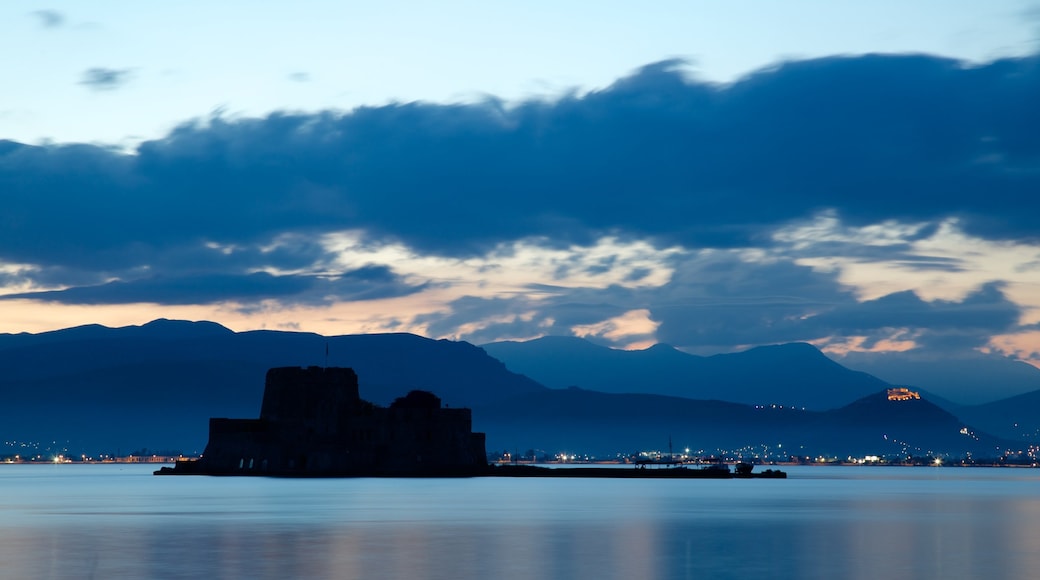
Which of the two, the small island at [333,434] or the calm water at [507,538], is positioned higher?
the small island at [333,434]

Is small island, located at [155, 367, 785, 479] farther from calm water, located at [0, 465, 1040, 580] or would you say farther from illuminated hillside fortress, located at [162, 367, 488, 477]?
calm water, located at [0, 465, 1040, 580]

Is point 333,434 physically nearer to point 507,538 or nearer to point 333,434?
point 333,434

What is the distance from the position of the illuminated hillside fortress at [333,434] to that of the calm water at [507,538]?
33842 millimetres

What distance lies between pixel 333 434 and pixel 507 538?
91.1m

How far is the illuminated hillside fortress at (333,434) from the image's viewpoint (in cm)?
15425

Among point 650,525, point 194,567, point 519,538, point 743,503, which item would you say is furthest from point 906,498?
point 194,567

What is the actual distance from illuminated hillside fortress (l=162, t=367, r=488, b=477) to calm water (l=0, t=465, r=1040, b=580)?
33842 millimetres

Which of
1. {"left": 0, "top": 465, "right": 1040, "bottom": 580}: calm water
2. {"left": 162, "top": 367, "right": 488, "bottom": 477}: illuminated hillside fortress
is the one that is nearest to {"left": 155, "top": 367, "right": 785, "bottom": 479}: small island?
{"left": 162, "top": 367, "right": 488, "bottom": 477}: illuminated hillside fortress

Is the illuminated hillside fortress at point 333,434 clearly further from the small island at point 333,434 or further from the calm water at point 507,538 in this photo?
the calm water at point 507,538

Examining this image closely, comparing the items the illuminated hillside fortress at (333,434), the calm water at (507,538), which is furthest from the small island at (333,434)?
the calm water at (507,538)

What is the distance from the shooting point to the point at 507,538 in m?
68.5

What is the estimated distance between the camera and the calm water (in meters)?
51.5

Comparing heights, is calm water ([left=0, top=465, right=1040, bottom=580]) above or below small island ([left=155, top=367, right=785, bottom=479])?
below

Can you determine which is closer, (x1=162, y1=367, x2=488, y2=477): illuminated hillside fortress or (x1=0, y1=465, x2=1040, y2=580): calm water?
(x1=0, y1=465, x2=1040, y2=580): calm water
